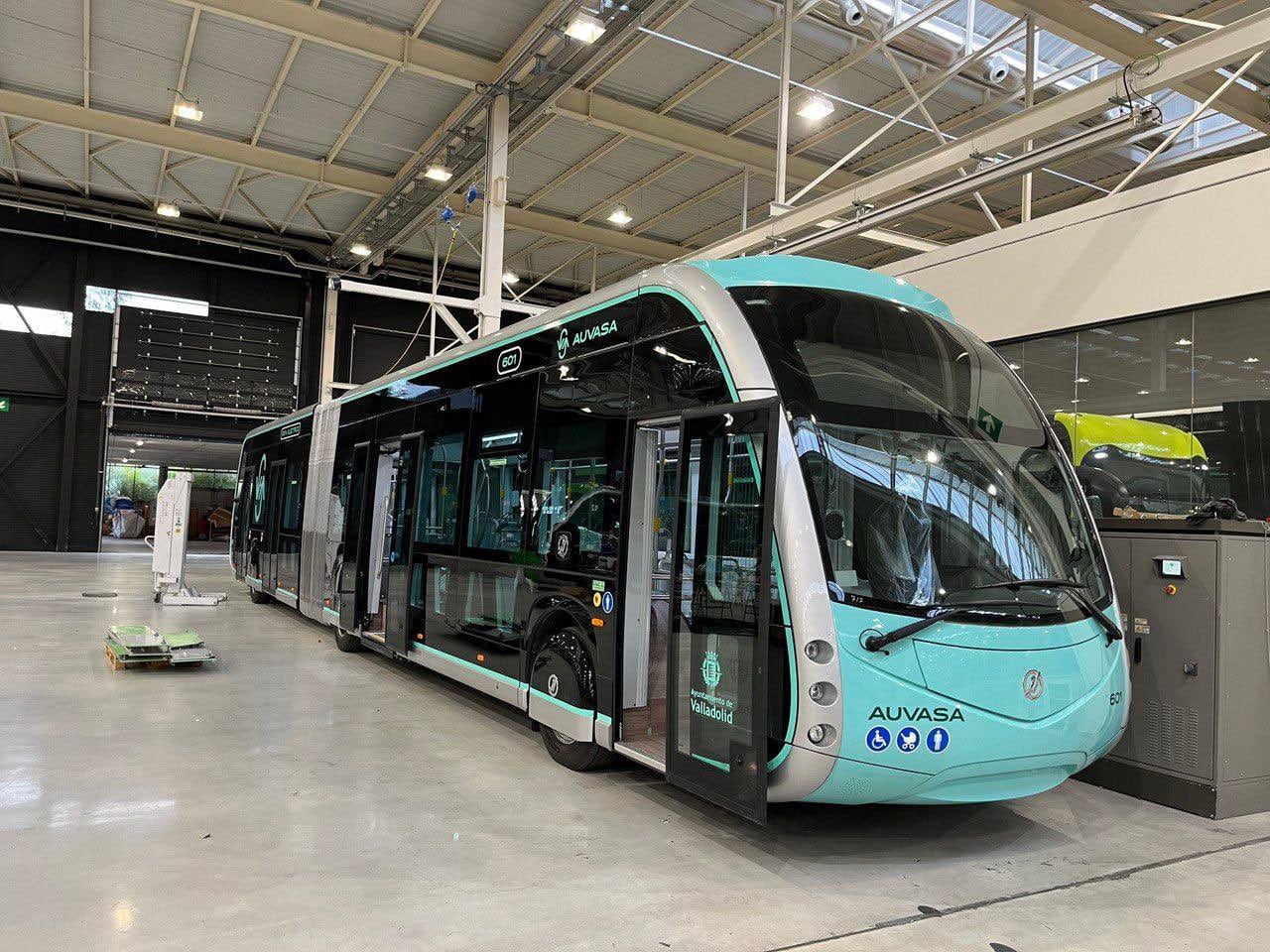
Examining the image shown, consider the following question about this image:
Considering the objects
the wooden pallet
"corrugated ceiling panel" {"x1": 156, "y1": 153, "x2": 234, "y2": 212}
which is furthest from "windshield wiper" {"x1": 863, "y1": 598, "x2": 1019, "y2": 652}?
"corrugated ceiling panel" {"x1": 156, "y1": 153, "x2": 234, "y2": 212}

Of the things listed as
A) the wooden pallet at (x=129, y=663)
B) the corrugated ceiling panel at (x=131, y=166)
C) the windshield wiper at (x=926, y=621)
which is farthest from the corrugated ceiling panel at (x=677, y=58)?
the windshield wiper at (x=926, y=621)

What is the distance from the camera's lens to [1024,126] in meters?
7.82

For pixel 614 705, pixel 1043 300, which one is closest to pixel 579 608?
pixel 614 705

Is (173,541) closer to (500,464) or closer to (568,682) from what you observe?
(500,464)

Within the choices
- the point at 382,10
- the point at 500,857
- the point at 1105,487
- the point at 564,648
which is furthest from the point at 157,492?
the point at 1105,487

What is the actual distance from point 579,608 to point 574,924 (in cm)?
218

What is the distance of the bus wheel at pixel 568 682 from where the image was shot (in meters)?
5.36

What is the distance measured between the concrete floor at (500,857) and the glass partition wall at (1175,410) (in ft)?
8.95

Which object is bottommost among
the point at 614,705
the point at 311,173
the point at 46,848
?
the point at 46,848

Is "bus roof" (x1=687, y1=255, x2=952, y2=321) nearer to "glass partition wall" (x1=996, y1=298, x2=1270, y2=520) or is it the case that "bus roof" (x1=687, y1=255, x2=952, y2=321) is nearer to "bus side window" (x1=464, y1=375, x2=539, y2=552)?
"bus side window" (x1=464, y1=375, x2=539, y2=552)

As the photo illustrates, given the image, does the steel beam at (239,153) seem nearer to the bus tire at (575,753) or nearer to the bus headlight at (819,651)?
the bus tire at (575,753)

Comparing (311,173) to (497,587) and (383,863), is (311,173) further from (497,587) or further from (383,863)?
(383,863)

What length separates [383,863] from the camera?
13.1 feet

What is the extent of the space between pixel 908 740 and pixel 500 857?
6.26ft
